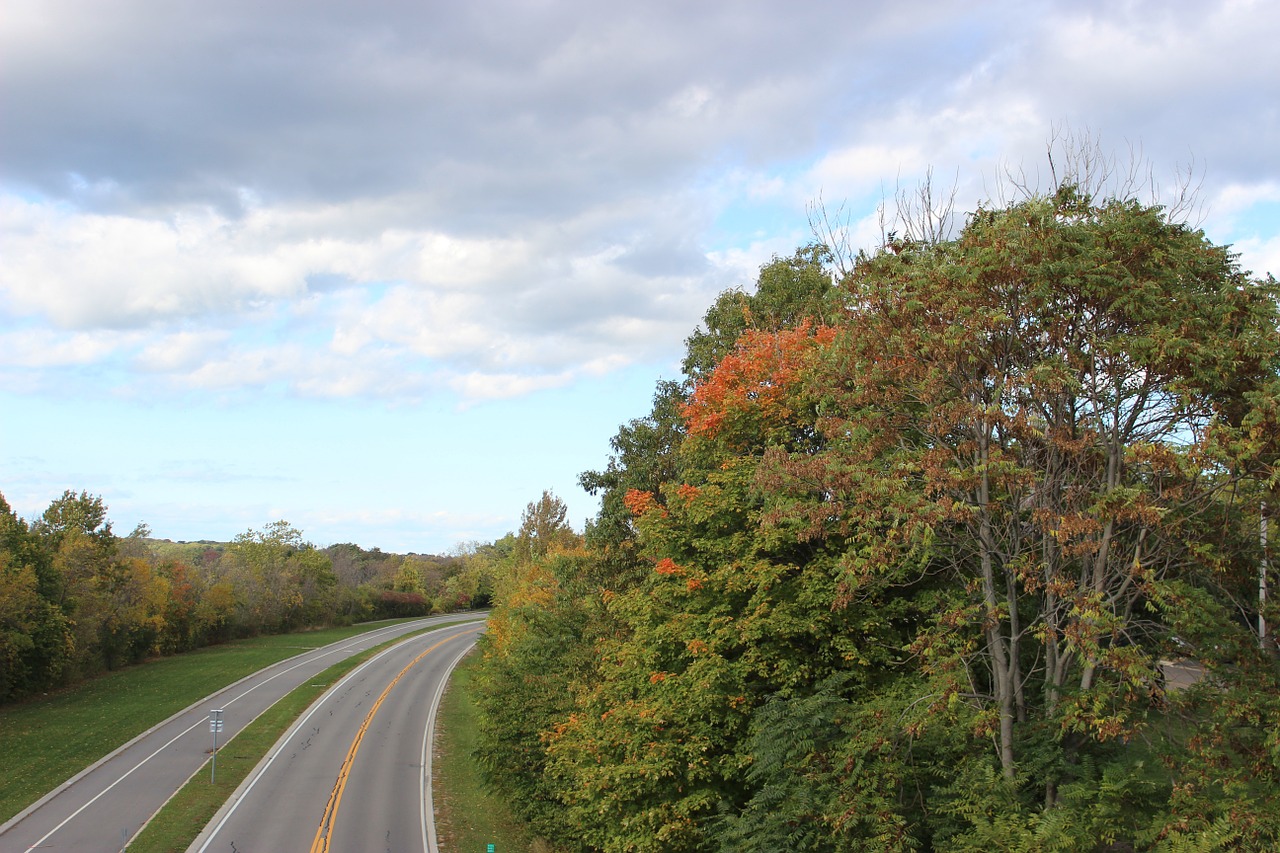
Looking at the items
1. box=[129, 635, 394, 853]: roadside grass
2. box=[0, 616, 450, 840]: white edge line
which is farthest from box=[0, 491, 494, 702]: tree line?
box=[129, 635, 394, 853]: roadside grass

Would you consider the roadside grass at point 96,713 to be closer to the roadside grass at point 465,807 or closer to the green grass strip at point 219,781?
the green grass strip at point 219,781

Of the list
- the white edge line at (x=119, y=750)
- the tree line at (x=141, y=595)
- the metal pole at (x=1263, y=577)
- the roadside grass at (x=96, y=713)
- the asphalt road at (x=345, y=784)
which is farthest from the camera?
the tree line at (x=141, y=595)

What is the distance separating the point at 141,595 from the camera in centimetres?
7006

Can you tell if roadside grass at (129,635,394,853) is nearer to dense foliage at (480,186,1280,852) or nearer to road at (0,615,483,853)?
road at (0,615,483,853)

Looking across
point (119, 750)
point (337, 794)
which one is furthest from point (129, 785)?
point (337, 794)

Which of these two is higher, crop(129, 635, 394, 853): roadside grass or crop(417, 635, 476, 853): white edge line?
crop(129, 635, 394, 853): roadside grass

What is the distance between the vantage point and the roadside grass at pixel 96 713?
36.6 meters

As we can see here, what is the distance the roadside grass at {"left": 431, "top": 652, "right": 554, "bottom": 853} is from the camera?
99.5ft

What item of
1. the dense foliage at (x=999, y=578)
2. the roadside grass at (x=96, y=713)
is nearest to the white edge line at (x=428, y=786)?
the dense foliage at (x=999, y=578)

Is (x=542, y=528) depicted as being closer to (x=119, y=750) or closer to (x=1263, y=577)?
(x=119, y=750)

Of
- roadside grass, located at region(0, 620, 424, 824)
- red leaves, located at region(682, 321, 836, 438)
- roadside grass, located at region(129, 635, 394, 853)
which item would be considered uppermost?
red leaves, located at region(682, 321, 836, 438)

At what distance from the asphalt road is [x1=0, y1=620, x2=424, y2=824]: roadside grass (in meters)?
8.06

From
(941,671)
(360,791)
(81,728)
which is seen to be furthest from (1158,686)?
(81,728)

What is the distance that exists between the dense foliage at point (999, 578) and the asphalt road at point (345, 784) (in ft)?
45.1
